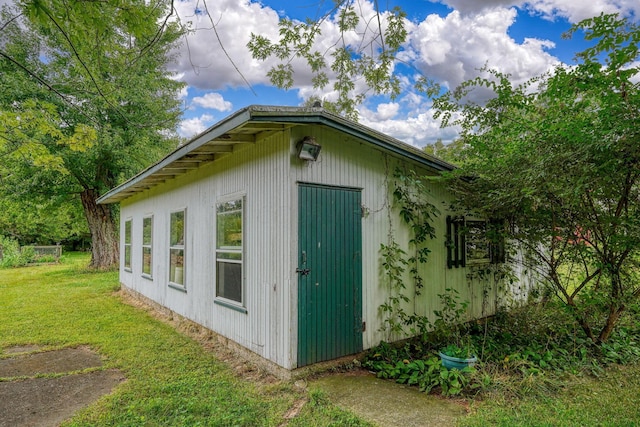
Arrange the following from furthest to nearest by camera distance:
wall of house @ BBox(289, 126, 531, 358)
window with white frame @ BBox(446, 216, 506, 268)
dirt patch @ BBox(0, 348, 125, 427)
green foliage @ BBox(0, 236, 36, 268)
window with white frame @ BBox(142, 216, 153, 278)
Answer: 1. green foliage @ BBox(0, 236, 36, 268)
2. window with white frame @ BBox(142, 216, 153, 278)
3. window with white frame @ BBox(446, 216, 506, 268)
4. wall of house @ BBox(289, 126, 531, 358)
5. dirt patch @ BBox(0, 348, 125, 427)

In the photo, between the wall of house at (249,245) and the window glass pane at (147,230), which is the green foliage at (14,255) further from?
the wall of house at (249,245)

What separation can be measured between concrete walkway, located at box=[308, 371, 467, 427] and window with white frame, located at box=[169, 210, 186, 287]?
358cm

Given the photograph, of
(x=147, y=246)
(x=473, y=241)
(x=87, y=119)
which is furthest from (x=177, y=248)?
(x=87, y=119)

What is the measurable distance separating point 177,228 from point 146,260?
218 cm

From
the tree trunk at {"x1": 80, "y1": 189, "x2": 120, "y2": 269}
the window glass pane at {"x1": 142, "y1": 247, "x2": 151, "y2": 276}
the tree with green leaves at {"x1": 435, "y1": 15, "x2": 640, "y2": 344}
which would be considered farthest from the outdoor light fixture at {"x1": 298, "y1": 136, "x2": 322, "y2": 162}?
the tree trunk at {"x1": 80, "y1": 189, "x2": 120, "y2": 269}

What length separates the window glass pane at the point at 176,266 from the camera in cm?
619

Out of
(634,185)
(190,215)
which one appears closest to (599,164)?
(634,185)

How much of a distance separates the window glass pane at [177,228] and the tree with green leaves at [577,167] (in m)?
4.55

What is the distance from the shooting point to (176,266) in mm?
6422

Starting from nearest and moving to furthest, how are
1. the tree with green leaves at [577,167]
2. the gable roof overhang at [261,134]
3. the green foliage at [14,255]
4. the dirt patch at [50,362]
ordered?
the tree with green leaves at [577,167] → the gable roof overhang at [261,134] → the dirt patch at [50,362] → the green foliage at [14,255]

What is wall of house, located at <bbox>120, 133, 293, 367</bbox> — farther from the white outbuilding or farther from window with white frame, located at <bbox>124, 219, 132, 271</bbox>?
window with white frame, located at <bbox>124, 219, 132, 271</bbox>

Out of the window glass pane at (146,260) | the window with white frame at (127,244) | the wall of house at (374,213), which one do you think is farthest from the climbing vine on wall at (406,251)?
the window with white frame at (127,244)

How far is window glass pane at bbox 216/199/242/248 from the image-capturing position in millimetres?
4539

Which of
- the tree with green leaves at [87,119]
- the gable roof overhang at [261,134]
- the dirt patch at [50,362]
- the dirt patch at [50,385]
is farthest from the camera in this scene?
the tree with green leaves at [87,119]
